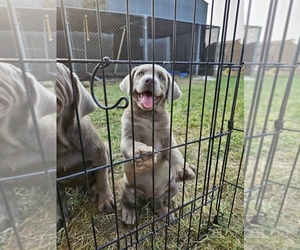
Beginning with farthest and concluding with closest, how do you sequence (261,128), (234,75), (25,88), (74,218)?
(74,218)
(234,75)
(261,128)
(25,88)

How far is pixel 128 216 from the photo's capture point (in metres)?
1.23

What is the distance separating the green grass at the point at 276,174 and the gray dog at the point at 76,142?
0.59 meters

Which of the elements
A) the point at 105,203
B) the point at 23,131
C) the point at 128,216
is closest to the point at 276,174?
the point at 23,131

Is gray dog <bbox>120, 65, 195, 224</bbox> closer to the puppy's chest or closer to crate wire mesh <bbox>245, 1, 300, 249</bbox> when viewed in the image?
the puppy's chest

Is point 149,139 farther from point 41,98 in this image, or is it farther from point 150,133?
point 41,98

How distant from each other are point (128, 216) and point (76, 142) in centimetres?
49

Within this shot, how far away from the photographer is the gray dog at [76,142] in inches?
33.2

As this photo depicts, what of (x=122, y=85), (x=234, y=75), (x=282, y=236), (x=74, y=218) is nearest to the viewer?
(x=282, y=236)

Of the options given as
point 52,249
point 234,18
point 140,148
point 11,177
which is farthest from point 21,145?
point 234,18

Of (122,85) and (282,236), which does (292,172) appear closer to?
(282,236)

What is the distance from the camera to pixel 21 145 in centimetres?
52

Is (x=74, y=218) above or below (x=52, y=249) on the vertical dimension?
below

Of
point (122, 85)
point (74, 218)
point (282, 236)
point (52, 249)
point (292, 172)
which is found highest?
point (122, 85)

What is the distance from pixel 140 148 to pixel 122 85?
496mm
